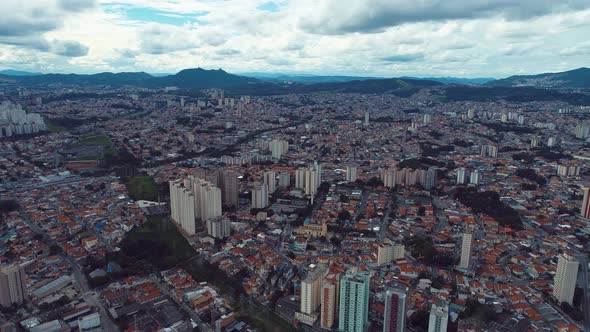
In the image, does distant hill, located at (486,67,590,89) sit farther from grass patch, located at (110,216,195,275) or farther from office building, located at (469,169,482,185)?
grass patch, located at (110,216,195,275)

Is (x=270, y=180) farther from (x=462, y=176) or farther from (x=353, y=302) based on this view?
(x=353, y=302)

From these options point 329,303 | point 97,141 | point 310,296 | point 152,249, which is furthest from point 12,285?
point 97,141

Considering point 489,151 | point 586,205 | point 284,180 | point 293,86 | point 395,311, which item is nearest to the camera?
point 395,311

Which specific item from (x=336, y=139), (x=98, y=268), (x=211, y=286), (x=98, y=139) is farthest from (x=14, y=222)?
(x=336, y=139)

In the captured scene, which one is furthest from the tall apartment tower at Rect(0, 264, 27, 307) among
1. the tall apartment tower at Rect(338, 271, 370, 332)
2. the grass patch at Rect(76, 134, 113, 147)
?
the grass patch at Rect(76, 134, 113, 147)

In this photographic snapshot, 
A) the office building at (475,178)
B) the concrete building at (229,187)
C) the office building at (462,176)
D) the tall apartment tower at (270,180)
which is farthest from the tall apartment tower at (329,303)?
the office building at (475,178)

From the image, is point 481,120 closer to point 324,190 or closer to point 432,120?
point 432,120
